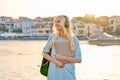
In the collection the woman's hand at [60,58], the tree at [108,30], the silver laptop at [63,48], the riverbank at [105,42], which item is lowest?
the riverbank at [105,42]

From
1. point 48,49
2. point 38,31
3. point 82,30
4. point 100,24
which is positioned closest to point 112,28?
point 100,24

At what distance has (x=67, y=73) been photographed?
6.11 ft

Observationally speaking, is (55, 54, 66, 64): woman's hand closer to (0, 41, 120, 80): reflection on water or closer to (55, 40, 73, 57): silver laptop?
(55, 40, 73, 57): silver laptop

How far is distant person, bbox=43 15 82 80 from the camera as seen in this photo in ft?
6.08

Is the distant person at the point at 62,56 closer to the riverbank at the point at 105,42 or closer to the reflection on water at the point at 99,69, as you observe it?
the reflection on water at the point at 99,69

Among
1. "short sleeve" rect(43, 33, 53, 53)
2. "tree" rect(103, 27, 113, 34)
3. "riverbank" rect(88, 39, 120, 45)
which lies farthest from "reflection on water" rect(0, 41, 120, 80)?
"riverbank" rect(88, 39, 120, 45)

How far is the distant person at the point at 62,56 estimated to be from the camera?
185 cm

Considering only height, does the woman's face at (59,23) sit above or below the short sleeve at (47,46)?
above

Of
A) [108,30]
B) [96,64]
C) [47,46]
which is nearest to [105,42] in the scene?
[108,30]

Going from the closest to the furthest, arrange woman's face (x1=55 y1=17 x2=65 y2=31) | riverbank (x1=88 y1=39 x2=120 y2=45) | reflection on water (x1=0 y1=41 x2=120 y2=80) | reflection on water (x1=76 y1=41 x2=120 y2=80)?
woman's face (x1=55 y1=17 x2=65 y2=31) → reflection on water (x1=76 y1=41 x2=120 y2=80) → reflection on water (x1=0 y1=41 x2=120 y2=80) → riverbank (x1=88 y1=39 x2=120 y2=45)

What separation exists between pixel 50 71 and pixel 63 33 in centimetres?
16

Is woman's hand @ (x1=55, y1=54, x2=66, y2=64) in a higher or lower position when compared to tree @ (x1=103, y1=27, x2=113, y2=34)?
higher

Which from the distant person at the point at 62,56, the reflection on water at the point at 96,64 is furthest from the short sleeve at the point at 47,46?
the reflection on water at the point at 96,64

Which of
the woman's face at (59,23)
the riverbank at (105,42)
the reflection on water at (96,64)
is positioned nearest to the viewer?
the woman's face at (59,23)
